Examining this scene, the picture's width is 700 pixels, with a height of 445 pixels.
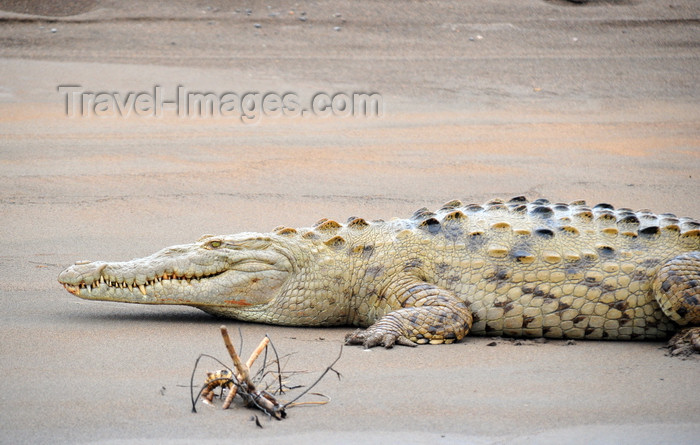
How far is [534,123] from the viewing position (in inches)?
450

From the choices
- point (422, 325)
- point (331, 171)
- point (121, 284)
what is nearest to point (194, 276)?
point (121, 284)

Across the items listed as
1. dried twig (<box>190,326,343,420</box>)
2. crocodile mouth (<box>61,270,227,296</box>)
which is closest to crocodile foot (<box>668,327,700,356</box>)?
dried twig (<box>190,326,343,420</box>)

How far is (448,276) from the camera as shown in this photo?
5.28 metres

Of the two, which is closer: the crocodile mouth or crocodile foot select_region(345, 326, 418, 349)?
crocodile foot select_region(345, 326, 418, 349)

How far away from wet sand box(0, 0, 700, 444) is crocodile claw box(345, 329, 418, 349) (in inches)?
3.4

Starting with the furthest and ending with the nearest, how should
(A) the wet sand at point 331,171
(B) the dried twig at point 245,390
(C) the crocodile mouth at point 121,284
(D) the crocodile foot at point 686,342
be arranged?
(C) the crocodile mouth at point 121,284, (D) the crocodile foot at point 686,342, (A) the wet sand at point 331,171, (B) the dried twig at point 245,390

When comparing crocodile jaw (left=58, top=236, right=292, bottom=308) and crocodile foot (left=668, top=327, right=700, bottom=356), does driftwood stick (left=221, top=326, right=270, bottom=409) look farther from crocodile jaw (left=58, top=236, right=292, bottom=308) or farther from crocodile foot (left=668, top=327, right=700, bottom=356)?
crocodile foot (left=668, top=327, right=700, bottom=356)

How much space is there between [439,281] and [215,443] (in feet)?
6.59

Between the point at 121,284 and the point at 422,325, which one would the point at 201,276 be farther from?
the point at 422,325

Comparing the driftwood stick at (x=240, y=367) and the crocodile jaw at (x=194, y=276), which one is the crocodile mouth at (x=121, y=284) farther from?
the driftwood stick at (x=240, y=367)

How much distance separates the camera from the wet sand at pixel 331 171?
4.08m

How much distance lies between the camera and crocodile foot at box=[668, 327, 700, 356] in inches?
190

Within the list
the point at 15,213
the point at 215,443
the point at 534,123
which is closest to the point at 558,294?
the point at 215,443

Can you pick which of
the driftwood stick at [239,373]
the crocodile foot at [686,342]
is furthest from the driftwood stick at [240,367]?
the crocodile foot at [686,342]
